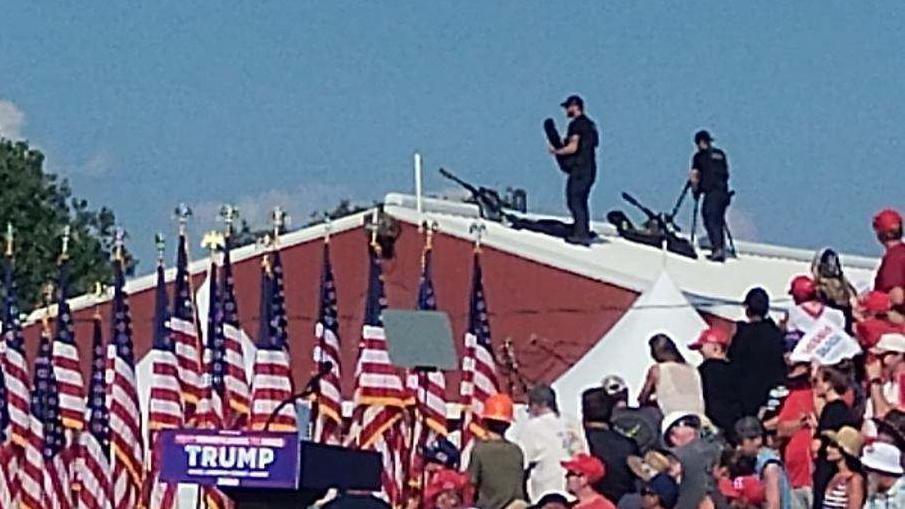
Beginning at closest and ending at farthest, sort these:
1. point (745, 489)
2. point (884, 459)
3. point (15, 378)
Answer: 1. point (884, 459)
2. point (745, 489)
3. point (15, 378)

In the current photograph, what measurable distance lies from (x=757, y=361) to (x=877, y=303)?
950 mm

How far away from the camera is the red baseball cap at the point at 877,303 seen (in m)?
14.1

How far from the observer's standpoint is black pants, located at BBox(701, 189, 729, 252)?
24.7 m

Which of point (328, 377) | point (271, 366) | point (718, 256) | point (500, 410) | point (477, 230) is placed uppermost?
point (477, 230)

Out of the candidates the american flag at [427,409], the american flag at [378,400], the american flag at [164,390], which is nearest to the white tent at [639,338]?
the american flag at [427,409]

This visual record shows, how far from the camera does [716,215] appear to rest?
2562cm

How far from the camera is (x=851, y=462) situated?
11047 millimetres

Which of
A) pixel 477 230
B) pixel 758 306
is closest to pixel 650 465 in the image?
pixel 758 306

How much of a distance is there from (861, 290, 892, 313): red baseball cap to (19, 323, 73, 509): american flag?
9.04m

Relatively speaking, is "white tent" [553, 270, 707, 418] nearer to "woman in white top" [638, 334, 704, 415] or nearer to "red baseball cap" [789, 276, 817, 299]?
"woman in white top" [638, 334, 704, 415]

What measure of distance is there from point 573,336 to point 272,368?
21.4 feet

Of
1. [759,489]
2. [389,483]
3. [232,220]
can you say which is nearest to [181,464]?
[759,489]

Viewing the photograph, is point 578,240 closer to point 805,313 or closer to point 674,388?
point 674,388

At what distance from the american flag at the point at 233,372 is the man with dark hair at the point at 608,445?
24.6ft
